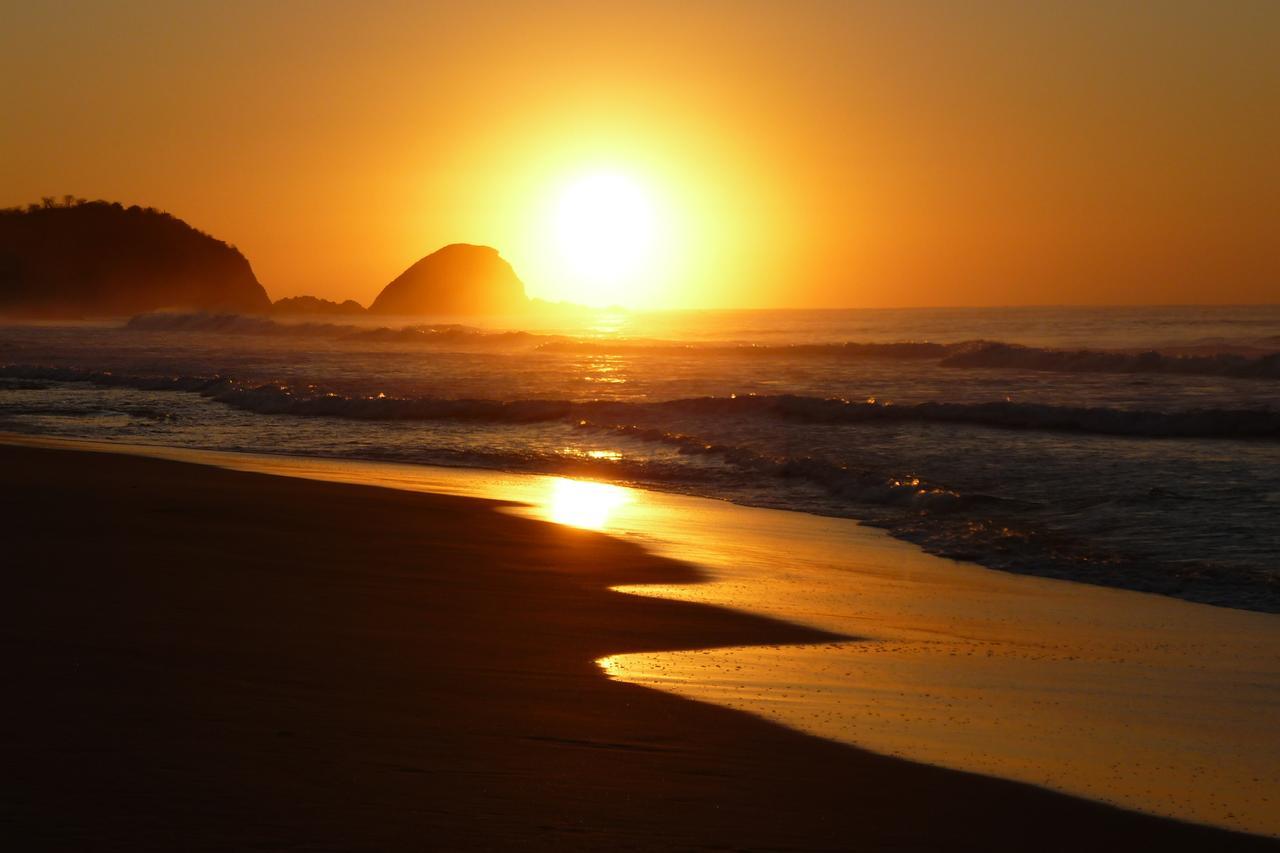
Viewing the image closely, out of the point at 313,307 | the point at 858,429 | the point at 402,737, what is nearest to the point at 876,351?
the point at 858,429

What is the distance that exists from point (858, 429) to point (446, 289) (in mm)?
173694

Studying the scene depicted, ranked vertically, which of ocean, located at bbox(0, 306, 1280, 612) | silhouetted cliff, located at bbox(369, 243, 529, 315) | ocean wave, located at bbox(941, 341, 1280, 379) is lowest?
ocean, located at bbox(0, 306, 1280, 612)

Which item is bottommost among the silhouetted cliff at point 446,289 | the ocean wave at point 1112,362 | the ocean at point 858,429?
the ocean at point 858,429

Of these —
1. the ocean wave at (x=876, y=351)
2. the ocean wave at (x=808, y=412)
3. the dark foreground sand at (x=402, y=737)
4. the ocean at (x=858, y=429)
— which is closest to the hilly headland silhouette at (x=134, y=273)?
the ocean wave at (x=876, y=351)

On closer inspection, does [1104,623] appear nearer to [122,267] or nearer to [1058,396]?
[1058,396]

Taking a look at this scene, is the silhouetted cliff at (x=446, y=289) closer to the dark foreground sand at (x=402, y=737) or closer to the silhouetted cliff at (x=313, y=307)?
the silhouetted cliff at (x=313, y=307)

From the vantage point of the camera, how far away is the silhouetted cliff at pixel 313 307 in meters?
158

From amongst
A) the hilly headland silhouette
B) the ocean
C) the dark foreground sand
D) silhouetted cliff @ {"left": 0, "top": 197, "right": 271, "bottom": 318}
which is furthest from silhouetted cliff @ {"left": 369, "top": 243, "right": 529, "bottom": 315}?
the dark foreground sand

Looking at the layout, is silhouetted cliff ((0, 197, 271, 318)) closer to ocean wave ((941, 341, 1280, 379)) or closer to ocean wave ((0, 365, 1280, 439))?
ocean wave ((941, 341, 1280, 379))

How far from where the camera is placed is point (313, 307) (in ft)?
534

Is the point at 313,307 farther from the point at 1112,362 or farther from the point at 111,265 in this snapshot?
the point at 1112,362

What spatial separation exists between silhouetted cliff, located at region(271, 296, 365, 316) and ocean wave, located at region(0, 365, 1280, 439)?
134m

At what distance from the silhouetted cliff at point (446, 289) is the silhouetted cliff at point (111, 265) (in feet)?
65.2

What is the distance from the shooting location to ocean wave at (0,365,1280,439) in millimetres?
20141
